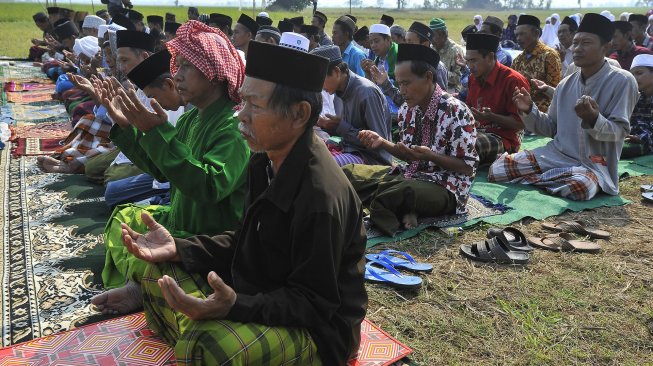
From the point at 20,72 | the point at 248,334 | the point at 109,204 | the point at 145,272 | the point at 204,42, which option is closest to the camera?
the point at 248,334

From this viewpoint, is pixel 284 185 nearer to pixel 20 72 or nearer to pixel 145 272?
pixel 145 272

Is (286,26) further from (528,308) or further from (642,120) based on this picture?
(528,308)

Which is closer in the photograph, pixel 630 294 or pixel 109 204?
pixel 630 294

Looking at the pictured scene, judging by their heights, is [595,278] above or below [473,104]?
below

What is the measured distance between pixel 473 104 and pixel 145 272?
4729 mm

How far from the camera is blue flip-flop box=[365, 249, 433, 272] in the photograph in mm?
3616

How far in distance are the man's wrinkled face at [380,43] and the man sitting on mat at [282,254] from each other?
6.86 metres

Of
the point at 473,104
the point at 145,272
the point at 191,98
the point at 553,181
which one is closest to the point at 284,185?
the point at 145,272

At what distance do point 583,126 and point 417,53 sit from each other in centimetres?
192

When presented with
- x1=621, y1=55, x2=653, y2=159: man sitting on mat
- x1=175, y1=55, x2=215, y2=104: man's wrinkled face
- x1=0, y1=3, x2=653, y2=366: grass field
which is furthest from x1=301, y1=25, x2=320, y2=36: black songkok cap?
x1=175, y1=55, x2=215, y2=104: man's wrinkled face

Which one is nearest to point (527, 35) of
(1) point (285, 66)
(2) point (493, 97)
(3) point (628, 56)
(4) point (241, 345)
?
(2) point (493, 97)

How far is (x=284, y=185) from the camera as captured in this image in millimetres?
2029

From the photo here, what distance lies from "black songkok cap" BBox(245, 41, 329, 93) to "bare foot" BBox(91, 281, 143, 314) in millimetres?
1507

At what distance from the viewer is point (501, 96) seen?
5.90 meters
